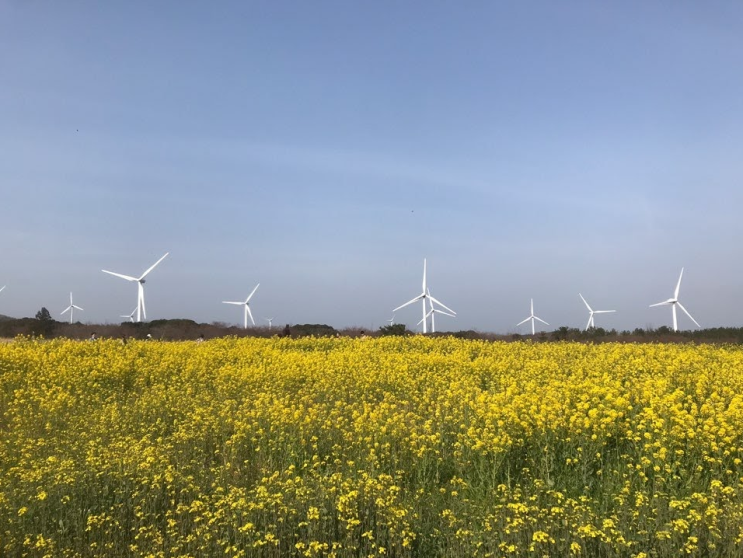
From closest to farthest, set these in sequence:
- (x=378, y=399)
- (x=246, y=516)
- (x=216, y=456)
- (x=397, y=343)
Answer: (x=246, y=516), (x=216, y=456), (x=378, y=399), (x=397, y=343)

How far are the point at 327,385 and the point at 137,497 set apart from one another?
A: 6.70 meters

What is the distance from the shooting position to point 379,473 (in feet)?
25.0

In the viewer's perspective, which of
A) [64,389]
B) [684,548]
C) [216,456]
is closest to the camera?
[684,548]

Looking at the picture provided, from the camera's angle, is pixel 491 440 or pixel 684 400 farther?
pixel 684 400

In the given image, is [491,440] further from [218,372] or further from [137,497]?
[218,372]

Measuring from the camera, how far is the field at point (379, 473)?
5.60 metres

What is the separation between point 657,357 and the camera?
1803 cm

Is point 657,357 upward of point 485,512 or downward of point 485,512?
upward

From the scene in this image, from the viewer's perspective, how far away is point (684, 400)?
11.0 meters

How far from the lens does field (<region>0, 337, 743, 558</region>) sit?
221 inches

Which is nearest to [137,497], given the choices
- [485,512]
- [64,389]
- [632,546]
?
[485,512]

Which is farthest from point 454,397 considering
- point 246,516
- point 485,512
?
point 246,516

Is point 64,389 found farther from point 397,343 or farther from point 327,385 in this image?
point 397,343

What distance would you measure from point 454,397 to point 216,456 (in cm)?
459
